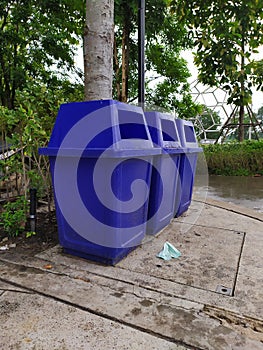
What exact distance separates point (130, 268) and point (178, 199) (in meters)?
1.39

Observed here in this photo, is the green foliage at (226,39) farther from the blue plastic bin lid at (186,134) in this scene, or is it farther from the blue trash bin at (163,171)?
the blue trash bin at (163,171)

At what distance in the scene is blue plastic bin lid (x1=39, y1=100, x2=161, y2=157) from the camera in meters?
1.78

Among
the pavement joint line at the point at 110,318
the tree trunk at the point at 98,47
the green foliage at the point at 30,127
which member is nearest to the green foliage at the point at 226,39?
the tree trunk at the point at 98,47

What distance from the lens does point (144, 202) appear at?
7.42ft

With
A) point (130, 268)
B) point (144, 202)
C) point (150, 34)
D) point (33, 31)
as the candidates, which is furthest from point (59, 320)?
point (33, 31)

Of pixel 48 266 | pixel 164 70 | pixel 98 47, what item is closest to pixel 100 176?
pixel 48 266

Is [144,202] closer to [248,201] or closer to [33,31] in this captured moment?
[248,201]

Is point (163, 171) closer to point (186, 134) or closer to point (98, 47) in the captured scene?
point (186, 134)

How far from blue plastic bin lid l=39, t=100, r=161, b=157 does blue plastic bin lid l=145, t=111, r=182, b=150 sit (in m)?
0.36

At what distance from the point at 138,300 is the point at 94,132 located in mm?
1111

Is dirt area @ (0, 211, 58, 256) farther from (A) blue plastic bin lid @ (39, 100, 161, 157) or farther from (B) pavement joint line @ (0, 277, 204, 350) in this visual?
(A) blue plastic bin lid @ (39, 100, 161, 157)

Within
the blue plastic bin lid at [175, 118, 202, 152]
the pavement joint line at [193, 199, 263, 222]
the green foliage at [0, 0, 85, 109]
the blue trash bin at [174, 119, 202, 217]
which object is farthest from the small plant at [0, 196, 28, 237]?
the green foliage at [0, 0, 85, 109]

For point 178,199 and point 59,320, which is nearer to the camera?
point 59,320

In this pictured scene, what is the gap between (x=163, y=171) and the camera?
2.51 meters
